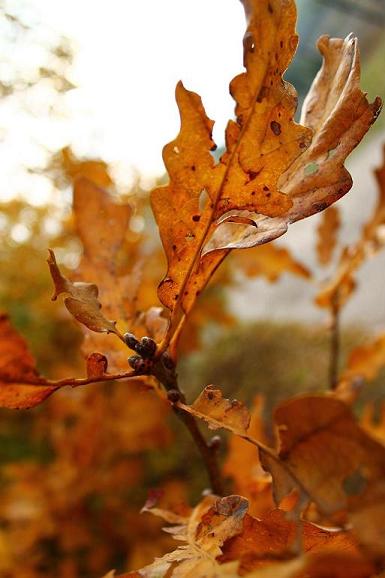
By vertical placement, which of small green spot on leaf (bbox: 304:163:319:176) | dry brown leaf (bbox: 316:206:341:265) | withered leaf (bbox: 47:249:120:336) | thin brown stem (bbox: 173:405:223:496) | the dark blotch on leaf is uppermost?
dry brown leaf (bbox: 316:206:341:265)

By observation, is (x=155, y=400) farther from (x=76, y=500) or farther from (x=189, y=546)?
(x=189, y=546)

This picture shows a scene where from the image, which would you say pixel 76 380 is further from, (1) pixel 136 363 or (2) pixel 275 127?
(2) pixel 275 127

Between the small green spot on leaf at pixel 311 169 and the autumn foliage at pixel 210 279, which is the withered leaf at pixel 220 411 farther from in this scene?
the small green spot on leaf at pixel 311 169

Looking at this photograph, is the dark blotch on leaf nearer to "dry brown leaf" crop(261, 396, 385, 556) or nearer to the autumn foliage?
the autumn foliage

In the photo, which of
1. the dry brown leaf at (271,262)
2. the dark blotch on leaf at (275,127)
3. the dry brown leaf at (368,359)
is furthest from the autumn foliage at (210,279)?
the dry brown leaf at (271,262)

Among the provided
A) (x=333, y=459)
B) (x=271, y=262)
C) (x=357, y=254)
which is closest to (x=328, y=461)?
(x=333, y=459)

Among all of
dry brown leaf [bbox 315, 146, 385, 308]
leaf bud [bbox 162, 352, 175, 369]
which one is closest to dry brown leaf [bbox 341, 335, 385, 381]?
dry brown leaf [bbox 315, 146, 385, 308]

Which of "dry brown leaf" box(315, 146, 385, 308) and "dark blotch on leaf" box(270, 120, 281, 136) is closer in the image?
"dark blotch on leaf" box(270, 120, 281, 136)
